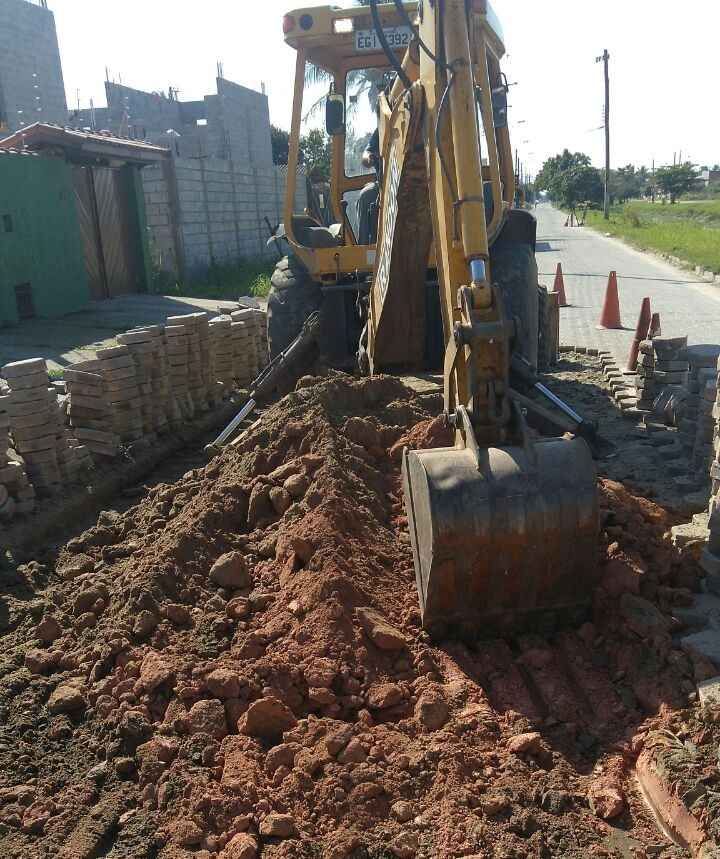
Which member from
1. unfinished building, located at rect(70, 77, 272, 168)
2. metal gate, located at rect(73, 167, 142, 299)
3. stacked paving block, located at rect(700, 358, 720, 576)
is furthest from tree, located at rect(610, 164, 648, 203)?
stacked paving block, located at rect(700, 358, 720, 576)

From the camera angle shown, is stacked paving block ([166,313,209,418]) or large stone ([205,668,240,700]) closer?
large stone ([205,668,240,700])

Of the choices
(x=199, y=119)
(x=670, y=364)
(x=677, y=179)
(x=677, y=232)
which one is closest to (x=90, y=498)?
(x=670, y=364)

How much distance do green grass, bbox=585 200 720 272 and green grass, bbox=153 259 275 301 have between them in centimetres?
1129

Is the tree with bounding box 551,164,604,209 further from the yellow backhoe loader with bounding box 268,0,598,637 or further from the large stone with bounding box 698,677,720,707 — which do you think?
the large stone with bounding box 698,677,720,707

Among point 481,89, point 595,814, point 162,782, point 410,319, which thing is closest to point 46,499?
point 410,319

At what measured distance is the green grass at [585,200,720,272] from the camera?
25.8 metres

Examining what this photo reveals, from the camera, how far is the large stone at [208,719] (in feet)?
11.4

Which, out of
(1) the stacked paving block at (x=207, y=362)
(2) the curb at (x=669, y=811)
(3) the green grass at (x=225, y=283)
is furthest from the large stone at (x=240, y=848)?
(3) the green grass at (x=225, y=283)

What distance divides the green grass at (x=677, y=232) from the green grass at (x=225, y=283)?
11290mm

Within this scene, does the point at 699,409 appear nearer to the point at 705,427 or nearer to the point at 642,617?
the point at 705,427

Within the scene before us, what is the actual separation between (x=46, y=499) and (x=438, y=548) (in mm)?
4158

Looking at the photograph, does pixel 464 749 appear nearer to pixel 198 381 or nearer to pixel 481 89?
pixel 481 89

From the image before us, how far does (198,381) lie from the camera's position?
9.01 m

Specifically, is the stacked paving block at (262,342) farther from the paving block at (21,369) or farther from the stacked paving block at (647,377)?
the stacked paving block at (647,377)
